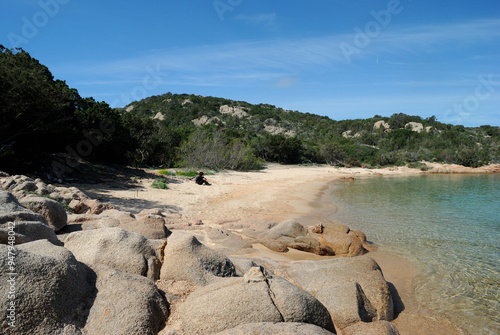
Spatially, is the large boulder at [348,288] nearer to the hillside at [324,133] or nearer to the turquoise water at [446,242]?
the turquoise water at [446,242]

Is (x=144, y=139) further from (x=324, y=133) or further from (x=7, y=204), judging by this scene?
(x=324, y=133)

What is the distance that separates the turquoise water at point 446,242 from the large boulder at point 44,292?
560 cm

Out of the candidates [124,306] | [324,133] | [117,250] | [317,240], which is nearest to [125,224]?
[117,250]

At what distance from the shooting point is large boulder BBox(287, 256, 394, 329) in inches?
171

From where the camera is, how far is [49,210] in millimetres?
5645

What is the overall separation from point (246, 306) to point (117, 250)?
216 centimetres

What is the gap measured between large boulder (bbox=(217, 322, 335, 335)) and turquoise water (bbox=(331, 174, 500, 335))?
3.68 m

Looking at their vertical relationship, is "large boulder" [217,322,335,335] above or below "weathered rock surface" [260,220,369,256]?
above

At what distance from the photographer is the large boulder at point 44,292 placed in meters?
2.45

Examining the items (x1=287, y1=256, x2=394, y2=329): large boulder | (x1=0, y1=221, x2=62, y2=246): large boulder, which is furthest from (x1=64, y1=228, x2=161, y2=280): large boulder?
(x1=287, y1=256, x2=394, y2=329): large boulder

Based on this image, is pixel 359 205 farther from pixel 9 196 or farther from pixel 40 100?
pixel 40 100

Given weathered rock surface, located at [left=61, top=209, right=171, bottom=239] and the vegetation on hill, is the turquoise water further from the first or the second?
the vegetation on hill

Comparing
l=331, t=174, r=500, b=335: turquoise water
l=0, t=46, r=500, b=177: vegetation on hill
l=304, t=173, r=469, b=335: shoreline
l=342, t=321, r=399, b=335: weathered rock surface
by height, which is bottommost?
l=304, t=173, r=469, b=335: shoreline

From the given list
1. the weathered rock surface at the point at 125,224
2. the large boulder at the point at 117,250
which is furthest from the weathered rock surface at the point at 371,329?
the weathered rock surface at the point at 125,224
